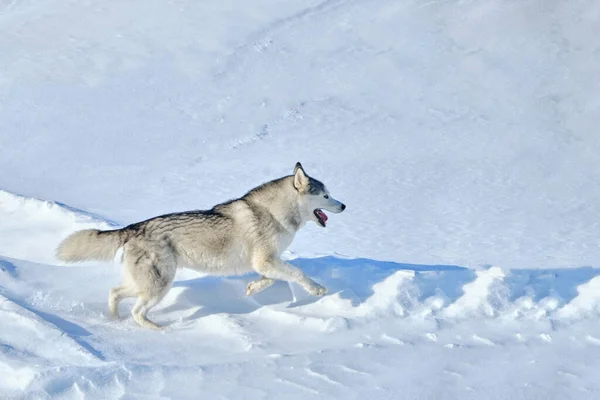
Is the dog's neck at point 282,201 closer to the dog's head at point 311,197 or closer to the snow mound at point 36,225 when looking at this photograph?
the dog's head at point 311,197

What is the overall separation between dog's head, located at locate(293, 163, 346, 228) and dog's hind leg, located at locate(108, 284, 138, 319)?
1867 mm

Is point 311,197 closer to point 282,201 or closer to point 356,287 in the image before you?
point 282,201

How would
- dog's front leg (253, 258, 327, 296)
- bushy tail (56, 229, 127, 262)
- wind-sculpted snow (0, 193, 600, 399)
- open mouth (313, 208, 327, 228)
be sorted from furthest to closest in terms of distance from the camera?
open mouth (313, 208, 327, 228)
dog's front leg (253, 258, 327, 296)
bushy tail (56, 229, 127, 262)
wind-sculpted snow (0, 193, 600, 399)

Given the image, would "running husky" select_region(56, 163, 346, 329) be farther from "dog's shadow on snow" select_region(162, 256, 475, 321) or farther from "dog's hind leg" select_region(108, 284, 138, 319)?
"dog's shadow on snow" select_region(162, 256, 475, 321)

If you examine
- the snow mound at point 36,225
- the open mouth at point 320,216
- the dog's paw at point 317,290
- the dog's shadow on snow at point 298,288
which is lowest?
the snow mound at point 36,225

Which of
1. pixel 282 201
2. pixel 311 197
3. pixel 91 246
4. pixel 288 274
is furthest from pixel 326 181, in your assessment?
pixel 91 246

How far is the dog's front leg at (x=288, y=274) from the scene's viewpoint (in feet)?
26.3

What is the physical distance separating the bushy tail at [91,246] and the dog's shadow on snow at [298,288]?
74 cm

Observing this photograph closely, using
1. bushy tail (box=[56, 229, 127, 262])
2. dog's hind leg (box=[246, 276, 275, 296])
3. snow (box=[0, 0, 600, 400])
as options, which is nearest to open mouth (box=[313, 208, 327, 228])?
snow (box=[0, 0, 600, 400])

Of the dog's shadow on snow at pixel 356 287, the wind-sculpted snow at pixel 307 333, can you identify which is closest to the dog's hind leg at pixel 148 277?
the wind-sculpted snow at pixel 307 333

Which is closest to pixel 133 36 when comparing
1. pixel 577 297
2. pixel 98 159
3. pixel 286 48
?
pixel 286 48

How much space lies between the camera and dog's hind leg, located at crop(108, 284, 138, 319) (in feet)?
25.2

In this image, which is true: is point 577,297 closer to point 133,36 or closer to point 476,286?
point 476,286

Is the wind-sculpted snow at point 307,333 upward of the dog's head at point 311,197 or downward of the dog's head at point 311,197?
downward
